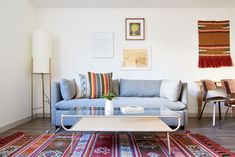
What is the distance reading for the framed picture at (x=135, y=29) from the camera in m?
4.61

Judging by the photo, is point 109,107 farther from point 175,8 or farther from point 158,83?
point 175,8

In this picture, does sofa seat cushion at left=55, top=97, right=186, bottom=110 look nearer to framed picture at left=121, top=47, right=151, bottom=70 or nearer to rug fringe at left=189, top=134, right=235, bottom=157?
rug fringe at left=189, top=134, right=235, bottom=157

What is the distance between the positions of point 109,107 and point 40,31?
2342 millimetres

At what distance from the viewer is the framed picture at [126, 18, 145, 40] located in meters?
4.61

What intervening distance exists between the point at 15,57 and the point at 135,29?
7.45 ft

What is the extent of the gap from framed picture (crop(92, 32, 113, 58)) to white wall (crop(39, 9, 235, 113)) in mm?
84

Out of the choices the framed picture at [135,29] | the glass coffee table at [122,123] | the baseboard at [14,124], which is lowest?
the baseboard at [14,124]

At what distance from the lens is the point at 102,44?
181 inches

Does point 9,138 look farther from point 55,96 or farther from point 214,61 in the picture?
point 214,61

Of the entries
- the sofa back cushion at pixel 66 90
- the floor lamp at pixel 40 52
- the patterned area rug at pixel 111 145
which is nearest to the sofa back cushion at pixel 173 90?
the patterned area rug at pixel 111 145

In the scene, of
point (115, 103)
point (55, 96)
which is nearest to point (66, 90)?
point (55, 96)

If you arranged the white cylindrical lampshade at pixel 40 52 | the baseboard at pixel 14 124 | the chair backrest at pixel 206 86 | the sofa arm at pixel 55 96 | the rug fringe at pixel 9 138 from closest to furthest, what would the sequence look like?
the rug fringe at pixel 9 138 < the baseboard at pixel 14 124 < the sofa arm at pixel 55 96 < the chair backrest at pixel 206 86 < the white cylindrical lampshade at pixel 40 52

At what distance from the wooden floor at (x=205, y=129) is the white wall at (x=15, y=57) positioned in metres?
0.25

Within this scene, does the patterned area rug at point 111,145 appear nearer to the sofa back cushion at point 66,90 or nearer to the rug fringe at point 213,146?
the rug fringe at point 213,146
